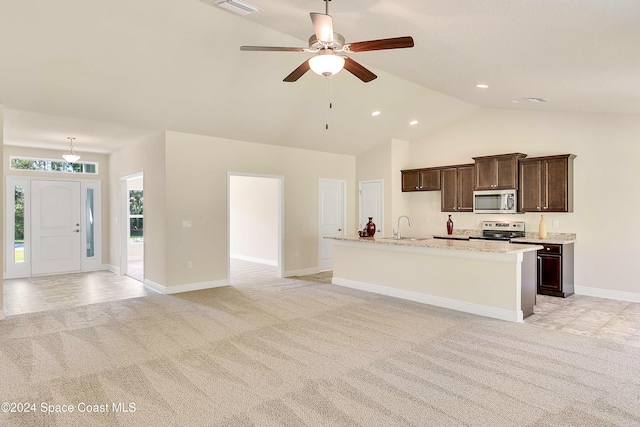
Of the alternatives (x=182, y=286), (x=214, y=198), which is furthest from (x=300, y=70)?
(x=182, y=286)

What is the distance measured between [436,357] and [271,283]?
389cm

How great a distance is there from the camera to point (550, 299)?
573cm

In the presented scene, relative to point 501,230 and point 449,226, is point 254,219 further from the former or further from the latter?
point 501,230

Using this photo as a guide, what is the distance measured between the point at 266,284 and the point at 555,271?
4.57 m

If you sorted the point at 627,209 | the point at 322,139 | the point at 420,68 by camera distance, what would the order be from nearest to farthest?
the point at 420,68 < the point at 627,209 < the point at 322,139

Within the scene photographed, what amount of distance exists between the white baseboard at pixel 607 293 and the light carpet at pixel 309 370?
239 cm

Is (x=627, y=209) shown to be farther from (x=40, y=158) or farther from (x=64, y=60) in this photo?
(x=40, y=158)

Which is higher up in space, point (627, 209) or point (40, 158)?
point (40, 158)

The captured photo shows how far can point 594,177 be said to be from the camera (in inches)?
232

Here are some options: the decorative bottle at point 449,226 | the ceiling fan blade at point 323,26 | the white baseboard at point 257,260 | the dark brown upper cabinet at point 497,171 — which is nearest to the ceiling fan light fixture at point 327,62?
the ceiling fan blade at point 323,26

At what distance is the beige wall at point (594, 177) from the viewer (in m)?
5.61

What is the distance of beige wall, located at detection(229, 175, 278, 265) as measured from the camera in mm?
9320

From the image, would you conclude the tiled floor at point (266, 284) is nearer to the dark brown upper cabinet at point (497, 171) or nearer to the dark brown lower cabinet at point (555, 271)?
the dark brown lower cabinet at point (555, 271)

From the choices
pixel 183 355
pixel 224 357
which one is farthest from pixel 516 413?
pixel 183 355
